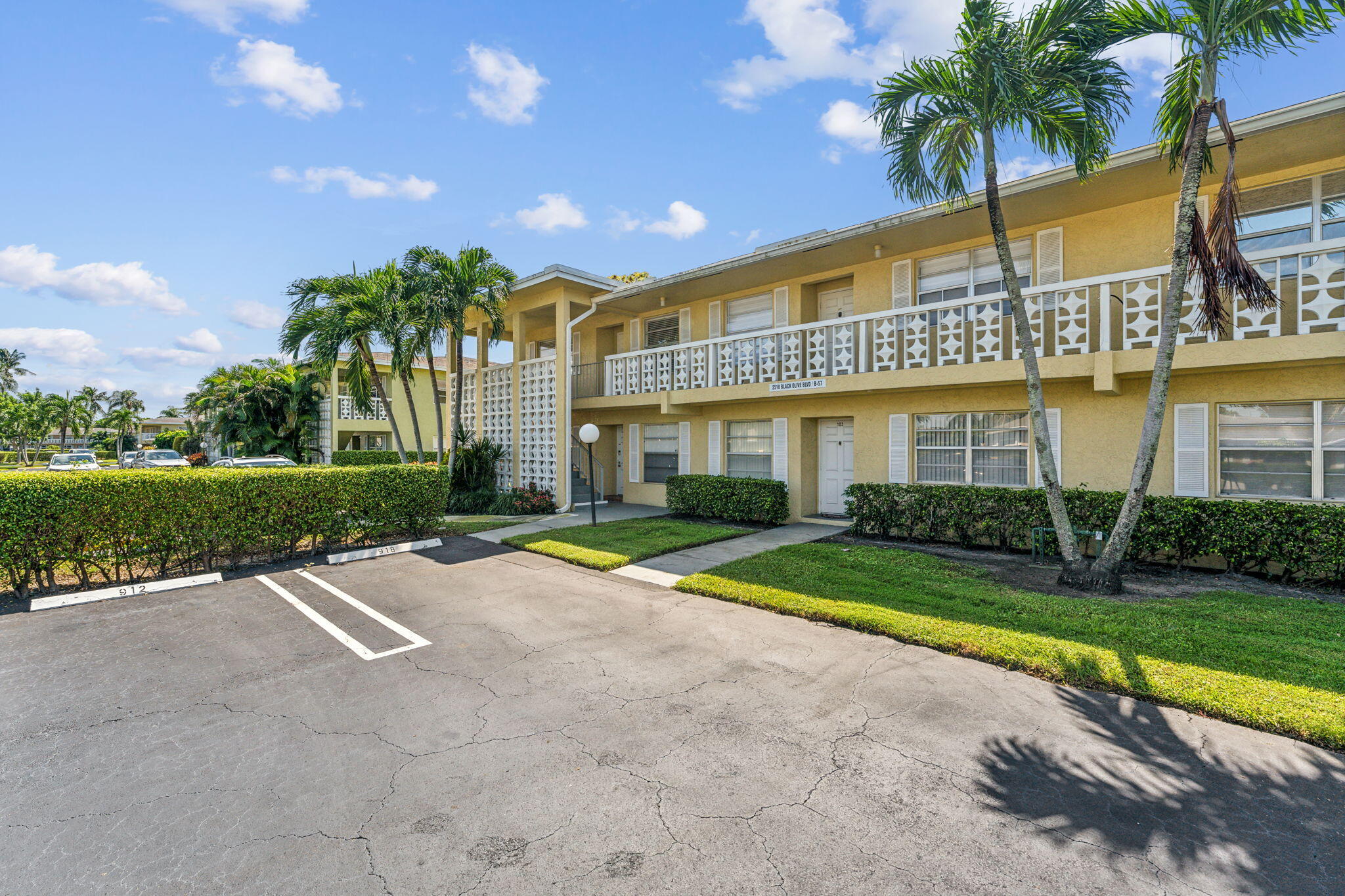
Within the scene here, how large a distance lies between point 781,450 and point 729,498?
178 centimetres

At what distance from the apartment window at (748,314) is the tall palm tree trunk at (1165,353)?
27.9ft

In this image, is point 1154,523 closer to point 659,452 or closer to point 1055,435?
point 1055,435

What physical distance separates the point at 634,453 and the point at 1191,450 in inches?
500

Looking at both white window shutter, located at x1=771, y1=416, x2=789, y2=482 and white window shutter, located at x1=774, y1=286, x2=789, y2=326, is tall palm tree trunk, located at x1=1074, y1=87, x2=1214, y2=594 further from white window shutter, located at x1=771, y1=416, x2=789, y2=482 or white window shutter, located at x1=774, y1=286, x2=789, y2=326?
white window shutter, located at x1=774, y1=286, x2=789, y2=326

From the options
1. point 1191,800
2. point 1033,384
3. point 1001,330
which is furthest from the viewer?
point 1001,330

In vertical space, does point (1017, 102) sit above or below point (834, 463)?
above

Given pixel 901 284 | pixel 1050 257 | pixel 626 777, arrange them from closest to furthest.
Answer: pixel 626 777
pixel 1050 257
pixel 901 284

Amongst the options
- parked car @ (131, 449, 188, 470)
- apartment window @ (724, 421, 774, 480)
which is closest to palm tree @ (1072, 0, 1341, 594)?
apartment window @ (724, 421, 774, 480)

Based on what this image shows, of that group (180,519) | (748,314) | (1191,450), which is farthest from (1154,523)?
(180,519)

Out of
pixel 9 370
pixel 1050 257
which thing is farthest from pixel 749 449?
pixel 9 370

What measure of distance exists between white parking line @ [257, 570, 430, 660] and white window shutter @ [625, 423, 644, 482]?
9898 millimetres

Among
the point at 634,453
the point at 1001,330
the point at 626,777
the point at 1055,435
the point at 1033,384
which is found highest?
the point at 1001,330

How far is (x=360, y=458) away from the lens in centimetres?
2602

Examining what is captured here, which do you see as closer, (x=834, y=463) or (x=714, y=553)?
(x=714, y=553)
